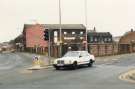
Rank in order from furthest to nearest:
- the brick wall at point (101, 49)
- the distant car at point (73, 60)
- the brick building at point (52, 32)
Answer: the brick building at point (52, 32) → the brick wall at point (101, 49) → the distant car at point (73, 60)

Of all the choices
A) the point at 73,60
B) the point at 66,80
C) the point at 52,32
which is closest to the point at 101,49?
the point at 73,60

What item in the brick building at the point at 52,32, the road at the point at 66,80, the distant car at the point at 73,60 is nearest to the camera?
the road at the point at 66,80

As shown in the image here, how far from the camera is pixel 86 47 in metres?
67.2

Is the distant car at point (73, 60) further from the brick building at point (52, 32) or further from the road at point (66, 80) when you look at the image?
the brick building at point (52, 32)

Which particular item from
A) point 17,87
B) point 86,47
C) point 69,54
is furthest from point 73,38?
point 17,87

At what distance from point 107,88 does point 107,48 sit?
5251cm

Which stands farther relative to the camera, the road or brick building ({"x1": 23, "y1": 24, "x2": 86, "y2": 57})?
brick building ({"x1": 23, "y1": 24, "x2": 86, "y2": 57})

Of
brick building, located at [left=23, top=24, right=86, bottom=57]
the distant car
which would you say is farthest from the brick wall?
brick building, located at [left=23, top=24, right=86, bottom=57]

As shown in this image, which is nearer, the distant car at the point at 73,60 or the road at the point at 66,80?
the road at the point at 66,80

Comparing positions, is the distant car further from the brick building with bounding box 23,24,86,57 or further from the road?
the brick building with bounding box 23,24,86,57

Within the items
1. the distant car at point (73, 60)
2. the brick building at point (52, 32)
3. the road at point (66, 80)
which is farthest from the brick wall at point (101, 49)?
the brick building at point (52, 32)

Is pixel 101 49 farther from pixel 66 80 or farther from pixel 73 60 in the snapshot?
pixel 66 80

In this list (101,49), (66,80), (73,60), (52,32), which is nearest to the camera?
(66,80)

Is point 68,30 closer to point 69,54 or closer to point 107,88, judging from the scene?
point 69,54
